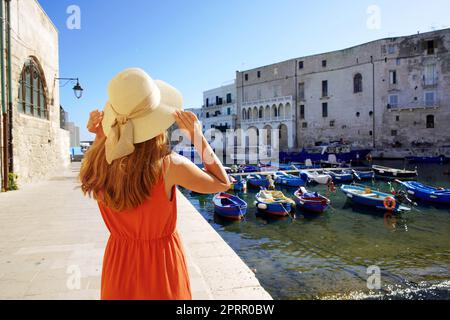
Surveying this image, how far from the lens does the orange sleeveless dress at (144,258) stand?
169 centimetres

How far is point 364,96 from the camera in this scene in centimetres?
4028

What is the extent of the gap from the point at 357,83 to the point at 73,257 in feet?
140

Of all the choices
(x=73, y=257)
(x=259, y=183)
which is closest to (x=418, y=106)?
(x=259, y=183)

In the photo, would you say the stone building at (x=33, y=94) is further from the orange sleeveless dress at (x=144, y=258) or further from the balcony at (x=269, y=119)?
the balcony at (x=269, y=119)

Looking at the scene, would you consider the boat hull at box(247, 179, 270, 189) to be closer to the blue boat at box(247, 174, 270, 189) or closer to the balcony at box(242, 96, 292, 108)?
the blue boat at box(247, 174, 270, 189)

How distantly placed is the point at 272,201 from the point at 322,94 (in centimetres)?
3394

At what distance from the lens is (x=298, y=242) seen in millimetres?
10391

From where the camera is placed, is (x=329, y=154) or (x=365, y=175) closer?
(x=365, y=175)

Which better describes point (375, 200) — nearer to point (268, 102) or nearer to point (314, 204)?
point (314, 204)

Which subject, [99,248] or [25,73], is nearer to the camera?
[99,248]

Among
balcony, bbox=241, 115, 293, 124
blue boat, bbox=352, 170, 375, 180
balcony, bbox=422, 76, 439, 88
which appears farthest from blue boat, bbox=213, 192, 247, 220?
balcony, bbox=241, 115, 293, 124
